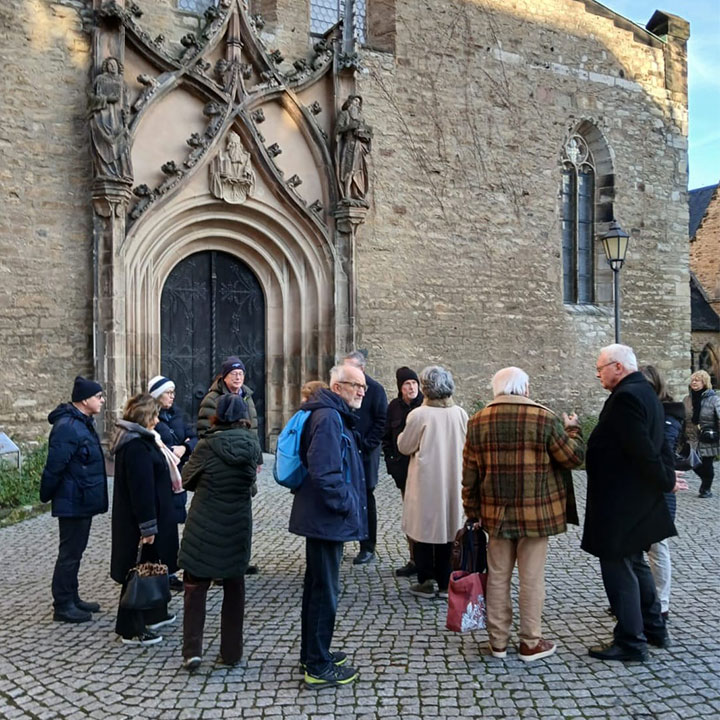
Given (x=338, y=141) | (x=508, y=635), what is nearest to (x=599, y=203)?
(x=338, y=141)

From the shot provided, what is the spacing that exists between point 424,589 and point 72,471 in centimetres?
249

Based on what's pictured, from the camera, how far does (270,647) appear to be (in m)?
4.43

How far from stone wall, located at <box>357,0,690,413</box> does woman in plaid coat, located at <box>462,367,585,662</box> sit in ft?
25.4

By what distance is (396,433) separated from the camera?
6.20 metres

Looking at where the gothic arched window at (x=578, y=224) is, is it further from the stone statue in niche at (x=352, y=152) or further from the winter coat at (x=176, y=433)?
the winter coat at (x=176, y=433)

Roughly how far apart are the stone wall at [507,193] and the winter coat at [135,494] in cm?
737

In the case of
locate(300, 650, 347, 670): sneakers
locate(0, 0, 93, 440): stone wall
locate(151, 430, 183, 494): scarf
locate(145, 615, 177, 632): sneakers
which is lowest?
locate(145, 615, 177, 632): sneakers

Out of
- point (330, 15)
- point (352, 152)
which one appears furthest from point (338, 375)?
point (330, 15)

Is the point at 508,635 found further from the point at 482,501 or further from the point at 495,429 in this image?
the point at 495,429

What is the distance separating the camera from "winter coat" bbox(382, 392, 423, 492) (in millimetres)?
6117

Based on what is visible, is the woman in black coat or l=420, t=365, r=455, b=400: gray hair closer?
the woman in black coat

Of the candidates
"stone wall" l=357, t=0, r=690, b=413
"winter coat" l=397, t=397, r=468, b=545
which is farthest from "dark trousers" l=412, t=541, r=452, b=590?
"stone wall" l=357, t=0, r=690, b=413

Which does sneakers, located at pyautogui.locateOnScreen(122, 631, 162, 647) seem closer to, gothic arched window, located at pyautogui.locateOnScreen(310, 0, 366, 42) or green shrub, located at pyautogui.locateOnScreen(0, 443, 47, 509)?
green shrub, located at pyautogui.locateOnScreen(0, 443, 47, 509)

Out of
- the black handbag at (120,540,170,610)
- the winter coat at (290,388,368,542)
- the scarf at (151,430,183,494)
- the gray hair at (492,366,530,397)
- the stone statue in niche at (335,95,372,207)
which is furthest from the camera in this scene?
the stone statue in niche at (335,95,372,207)
